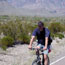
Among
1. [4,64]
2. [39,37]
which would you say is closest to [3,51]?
[4,64]

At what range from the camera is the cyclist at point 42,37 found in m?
7.10

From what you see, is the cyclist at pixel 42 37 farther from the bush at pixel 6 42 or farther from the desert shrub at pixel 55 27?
the desert shrub at pixel 55 27

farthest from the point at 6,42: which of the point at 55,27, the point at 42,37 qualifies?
the point at 55,27

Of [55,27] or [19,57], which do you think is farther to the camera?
[55,27]

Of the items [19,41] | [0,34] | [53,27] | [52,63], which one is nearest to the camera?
[52,63]

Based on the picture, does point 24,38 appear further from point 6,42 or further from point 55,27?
point 55,27

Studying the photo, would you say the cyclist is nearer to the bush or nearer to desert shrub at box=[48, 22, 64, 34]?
the bush

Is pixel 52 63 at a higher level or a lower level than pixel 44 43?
lower

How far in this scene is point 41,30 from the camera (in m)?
7.20

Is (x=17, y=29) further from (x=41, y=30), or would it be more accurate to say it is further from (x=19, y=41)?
(x=41, y=30)

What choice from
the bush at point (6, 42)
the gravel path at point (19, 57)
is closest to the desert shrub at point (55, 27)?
the bush at point (6, 42)

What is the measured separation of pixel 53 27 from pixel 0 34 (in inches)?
478

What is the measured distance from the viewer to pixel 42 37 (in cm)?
743

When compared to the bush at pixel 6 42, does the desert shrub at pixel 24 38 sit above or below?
below
